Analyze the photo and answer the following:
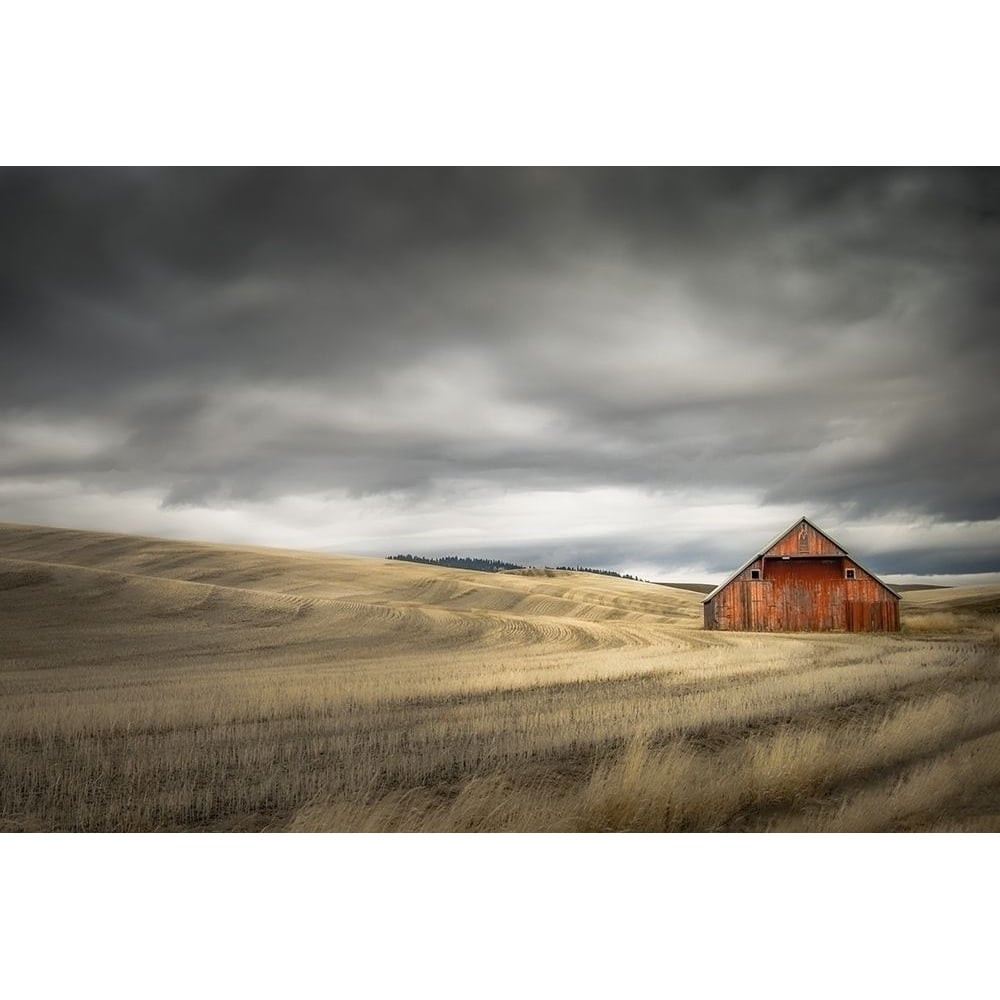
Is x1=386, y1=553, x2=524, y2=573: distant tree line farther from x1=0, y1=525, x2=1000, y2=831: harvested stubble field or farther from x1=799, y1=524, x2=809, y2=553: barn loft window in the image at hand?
x1=799, y1=524, x2=809, y2=553: barn loft window

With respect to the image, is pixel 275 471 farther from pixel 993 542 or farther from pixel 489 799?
pixel 993 542

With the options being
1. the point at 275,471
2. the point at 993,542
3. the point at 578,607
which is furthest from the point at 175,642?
the point at 993,542

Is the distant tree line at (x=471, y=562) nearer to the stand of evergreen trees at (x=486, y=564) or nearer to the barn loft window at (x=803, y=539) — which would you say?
the stand of evergreen trees at (x=486, y=564)

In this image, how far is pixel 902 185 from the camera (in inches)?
269

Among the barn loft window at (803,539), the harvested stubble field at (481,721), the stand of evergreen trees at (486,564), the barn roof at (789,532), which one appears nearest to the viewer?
the harvested stubble field at (481,721)

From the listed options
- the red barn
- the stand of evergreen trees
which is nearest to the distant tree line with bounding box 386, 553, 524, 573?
the stand of evergreen trees

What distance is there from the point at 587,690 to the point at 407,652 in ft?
11.6

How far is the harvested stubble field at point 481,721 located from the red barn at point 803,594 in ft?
0.97

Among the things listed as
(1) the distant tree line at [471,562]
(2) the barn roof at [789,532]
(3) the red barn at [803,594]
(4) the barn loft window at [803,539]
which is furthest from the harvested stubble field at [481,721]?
(4) the barn loft window at [803,539]

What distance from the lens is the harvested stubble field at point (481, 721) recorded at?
16.4ft

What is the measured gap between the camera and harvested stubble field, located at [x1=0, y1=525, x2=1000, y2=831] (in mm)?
4984

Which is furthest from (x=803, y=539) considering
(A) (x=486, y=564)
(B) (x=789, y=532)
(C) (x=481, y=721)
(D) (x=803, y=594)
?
(C) (x=481, y=721)

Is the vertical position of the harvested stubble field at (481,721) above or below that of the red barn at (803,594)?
below

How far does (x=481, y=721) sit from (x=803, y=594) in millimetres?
5166
